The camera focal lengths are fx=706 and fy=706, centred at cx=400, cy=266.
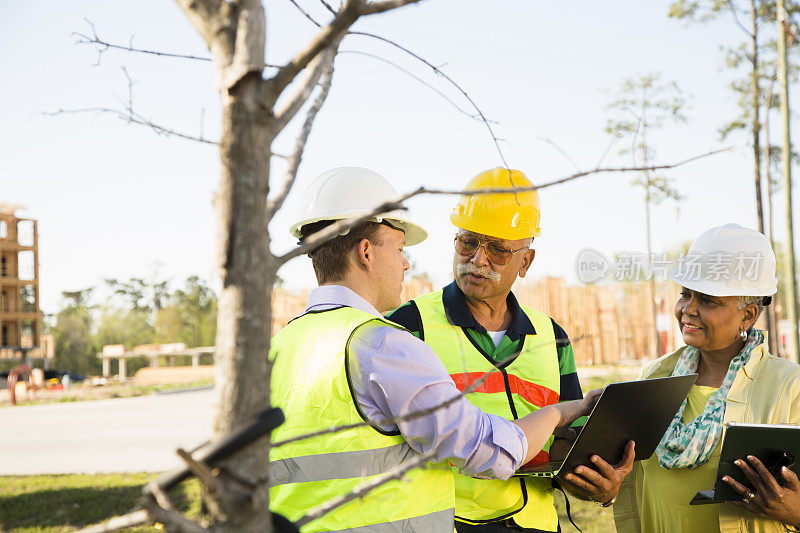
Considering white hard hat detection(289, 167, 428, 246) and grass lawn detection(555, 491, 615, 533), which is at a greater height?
white hard hat detection(289, 167, 428, 246)

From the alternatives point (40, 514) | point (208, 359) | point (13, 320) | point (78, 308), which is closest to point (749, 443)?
point (40, 514)

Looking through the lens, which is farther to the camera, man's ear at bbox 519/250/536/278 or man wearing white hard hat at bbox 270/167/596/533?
man's ear at bbox 519/250/536/278

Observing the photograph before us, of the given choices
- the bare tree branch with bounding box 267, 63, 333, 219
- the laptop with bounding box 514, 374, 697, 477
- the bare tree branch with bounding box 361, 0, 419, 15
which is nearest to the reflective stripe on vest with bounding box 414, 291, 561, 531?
the laptop with bounding box 514, 374, 697, 477

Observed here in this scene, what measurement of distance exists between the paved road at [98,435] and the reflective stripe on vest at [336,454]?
4.07 metres

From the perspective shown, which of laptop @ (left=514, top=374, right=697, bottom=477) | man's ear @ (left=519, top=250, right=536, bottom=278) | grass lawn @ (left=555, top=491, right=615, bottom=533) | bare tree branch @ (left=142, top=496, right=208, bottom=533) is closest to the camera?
bare tree branch @ (left=142, top=496, right=208, bottom=533)

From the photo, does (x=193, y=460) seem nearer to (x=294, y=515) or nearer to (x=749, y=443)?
(x=294, y=515)

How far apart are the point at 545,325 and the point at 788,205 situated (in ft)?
38.6

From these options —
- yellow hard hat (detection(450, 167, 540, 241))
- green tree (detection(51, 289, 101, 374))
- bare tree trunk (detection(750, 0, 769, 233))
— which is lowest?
green tree (detection(51, 289, 101, 374))

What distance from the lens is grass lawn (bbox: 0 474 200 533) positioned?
625 centimetres

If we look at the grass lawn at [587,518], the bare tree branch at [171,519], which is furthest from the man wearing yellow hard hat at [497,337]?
the grass lawn at [587,518]

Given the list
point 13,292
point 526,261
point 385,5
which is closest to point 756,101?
point 526,261

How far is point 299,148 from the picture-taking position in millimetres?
1201

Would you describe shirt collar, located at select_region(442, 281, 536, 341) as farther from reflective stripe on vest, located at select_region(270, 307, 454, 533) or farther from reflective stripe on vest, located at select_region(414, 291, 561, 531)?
reflective stripe on vest, located at select_region(270, 307, 454, 533)

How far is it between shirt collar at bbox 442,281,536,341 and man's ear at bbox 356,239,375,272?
0.79 meters
